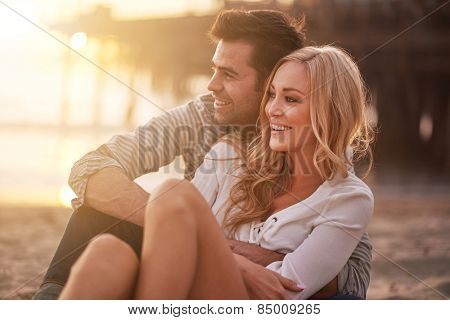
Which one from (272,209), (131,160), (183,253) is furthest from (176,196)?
(131,160)

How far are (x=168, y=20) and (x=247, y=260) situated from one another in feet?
58.0

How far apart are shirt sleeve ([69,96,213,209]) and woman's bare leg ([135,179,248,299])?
1051 millimetres

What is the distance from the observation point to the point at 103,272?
7.36 feet

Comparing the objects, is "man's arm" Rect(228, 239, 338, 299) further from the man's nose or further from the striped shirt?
the man's nose

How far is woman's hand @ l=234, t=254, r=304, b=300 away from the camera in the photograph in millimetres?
2605

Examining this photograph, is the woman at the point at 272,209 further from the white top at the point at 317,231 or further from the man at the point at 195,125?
the man at the point at 195,125

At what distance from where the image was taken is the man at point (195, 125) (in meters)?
3.27

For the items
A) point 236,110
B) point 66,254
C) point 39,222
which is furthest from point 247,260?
point 39,222

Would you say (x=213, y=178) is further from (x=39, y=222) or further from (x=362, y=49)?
(x=362, y=49)

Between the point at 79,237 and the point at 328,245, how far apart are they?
3.65 ft

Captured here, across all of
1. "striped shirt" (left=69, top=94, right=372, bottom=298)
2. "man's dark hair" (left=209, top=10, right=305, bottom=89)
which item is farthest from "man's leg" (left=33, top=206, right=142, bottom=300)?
"man's dark hair" (left=209, top=10, right=305, bottom=89)

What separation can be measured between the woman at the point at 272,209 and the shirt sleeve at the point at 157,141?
0.32 m

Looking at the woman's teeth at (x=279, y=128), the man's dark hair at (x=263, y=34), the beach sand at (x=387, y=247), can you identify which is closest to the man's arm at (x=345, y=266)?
the woman's teeth at (x=279, y=128)

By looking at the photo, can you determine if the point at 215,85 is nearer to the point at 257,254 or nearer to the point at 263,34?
the point at 263,34
